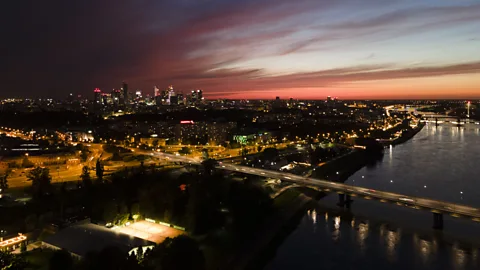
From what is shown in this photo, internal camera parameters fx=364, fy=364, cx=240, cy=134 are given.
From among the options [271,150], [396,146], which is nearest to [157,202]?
[271,150]

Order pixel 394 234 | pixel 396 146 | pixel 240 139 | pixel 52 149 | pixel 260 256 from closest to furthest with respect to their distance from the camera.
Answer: pixel 260 256
pixel 394 234
pixel 52 149
pixel 240 139
pixel 396 146

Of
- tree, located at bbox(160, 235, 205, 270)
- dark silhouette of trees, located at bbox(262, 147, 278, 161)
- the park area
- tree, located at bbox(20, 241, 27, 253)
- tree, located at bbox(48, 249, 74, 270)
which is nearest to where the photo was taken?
tree, located at bbox(48, 249, 74, 270)

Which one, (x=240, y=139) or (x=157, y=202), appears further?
(x=240, y=139)

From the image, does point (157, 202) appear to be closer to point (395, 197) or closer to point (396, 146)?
point (395, 197)

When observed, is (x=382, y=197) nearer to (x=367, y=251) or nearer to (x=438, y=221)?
(x=438, y=221)

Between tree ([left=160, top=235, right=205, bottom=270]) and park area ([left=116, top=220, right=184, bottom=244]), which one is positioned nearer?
tree ([left=160, top=235, right=205, bottom=270])

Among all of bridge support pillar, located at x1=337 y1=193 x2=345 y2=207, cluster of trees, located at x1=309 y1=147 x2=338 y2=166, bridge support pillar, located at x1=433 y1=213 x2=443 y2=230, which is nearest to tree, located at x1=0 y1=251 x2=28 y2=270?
bridge support pillar, located at x1=337 y1=193 x2=345 y2=207

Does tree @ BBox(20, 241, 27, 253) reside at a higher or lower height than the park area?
higher

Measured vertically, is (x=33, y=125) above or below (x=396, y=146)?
above

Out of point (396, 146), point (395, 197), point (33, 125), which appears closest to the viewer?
point (395, 197)

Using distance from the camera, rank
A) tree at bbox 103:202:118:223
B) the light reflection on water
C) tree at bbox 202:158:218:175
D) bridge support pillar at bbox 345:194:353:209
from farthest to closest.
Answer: tree at bbox 202:158:218:175, bridge support pillar at bbox 345:194:353:209, tree at bbox 103:202:118:223, the light reflection on water

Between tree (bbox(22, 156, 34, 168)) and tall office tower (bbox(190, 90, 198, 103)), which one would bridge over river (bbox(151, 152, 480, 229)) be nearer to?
tree (bbox(22, 156, 34, 168))
